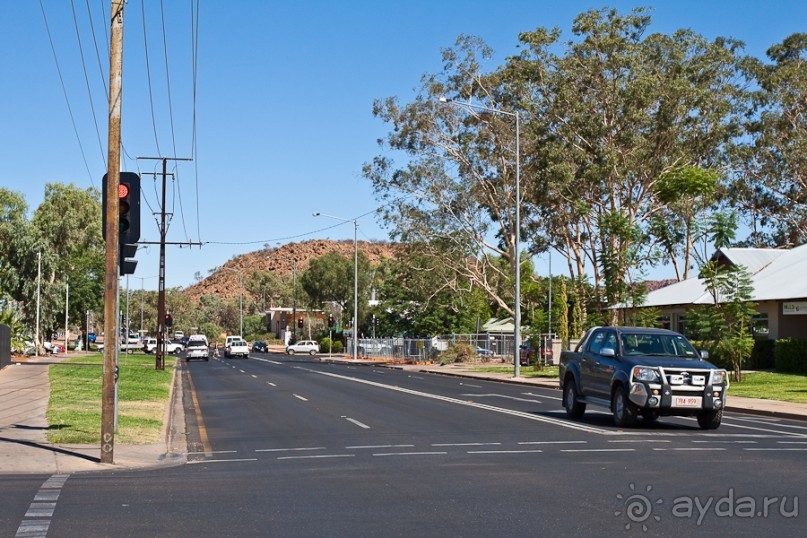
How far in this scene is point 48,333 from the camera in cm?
8431

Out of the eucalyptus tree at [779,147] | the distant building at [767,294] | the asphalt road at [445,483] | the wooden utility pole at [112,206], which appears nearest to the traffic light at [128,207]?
the wooden utility pole at [112,206]

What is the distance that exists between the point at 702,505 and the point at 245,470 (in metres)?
6.01

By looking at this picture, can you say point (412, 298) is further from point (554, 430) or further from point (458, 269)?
point (554, 430)

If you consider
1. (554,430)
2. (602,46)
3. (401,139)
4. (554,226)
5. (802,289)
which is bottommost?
(554,430)

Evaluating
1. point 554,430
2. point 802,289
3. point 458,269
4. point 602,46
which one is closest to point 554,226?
point 458,269

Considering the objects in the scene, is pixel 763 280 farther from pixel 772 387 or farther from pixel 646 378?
pixel 646 378

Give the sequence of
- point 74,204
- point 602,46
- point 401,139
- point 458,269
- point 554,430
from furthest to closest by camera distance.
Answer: point 74,204 < point 458,269 < point 401,139 < point 602,46 < point 554,430

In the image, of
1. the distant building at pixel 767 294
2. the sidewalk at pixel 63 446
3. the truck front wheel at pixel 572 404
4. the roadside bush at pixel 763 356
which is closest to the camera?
the sidewalk at pixel 63 446

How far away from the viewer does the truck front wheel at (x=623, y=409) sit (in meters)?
18.2

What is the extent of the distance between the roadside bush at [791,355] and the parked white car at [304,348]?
64692mm

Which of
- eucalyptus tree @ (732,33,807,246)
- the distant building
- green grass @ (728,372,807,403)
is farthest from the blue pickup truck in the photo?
eucalyptus tree @ (732,33,807,246)

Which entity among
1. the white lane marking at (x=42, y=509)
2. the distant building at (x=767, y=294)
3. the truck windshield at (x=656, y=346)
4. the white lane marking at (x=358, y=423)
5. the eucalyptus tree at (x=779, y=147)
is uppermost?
the eucalyptus tree at (x=779, y=147)

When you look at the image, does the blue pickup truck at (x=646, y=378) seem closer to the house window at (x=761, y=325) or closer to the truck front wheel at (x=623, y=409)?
the truck front wheel at (x=623, y=409)

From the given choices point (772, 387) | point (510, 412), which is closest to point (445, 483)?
point (510, 412)
